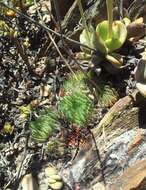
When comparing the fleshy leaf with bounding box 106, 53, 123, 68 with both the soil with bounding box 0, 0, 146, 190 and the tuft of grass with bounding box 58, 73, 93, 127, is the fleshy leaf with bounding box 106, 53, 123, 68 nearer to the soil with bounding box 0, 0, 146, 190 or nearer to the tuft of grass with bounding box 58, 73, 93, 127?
the soil with bounding box 0, 0, 146, 190

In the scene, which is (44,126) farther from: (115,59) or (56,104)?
(115,59)

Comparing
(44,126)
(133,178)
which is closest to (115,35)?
(44,126)

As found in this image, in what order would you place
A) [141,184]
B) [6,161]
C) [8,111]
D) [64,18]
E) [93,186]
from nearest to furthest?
1. [141,184]
2. [93,186]
3. [6,161]
4. [8,111]
5. [64,18]

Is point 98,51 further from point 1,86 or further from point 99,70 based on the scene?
point 1,86

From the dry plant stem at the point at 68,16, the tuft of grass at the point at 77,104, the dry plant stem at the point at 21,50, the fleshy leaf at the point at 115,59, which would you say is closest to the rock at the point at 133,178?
the tuft of grass at the point at 77,104

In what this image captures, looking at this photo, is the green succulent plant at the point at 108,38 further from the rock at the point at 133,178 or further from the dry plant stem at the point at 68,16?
the rock at the point at 133,178

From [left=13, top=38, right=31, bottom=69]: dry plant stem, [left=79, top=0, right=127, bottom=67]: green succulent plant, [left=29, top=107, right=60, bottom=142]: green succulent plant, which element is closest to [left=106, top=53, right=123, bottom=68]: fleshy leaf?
[left=79, top=0, right=127, bottom=67]: green succulent plant

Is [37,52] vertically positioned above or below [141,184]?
above

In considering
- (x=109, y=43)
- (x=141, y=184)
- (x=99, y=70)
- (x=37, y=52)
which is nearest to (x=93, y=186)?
(x=141, y=184)
